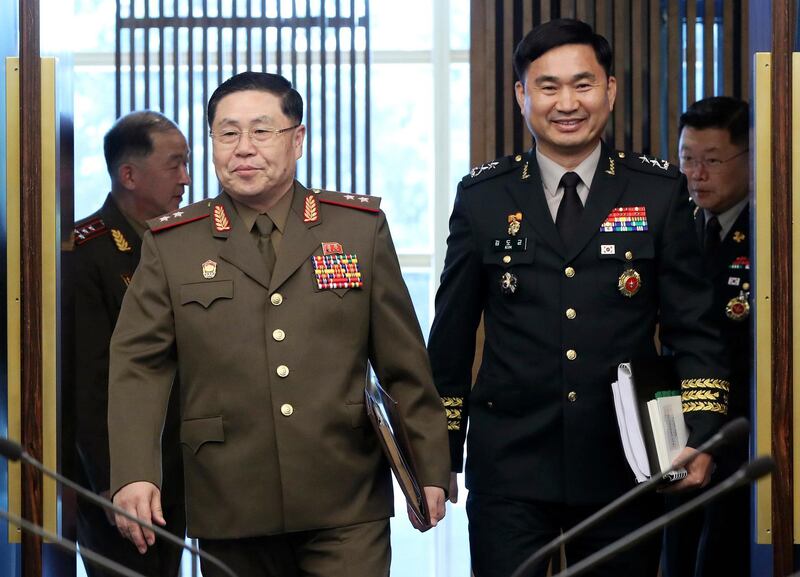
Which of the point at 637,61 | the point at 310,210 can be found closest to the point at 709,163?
the point at 637,61

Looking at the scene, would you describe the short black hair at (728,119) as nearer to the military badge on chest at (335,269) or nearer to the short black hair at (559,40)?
the short black hair at (559,40)

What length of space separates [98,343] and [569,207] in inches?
59.6

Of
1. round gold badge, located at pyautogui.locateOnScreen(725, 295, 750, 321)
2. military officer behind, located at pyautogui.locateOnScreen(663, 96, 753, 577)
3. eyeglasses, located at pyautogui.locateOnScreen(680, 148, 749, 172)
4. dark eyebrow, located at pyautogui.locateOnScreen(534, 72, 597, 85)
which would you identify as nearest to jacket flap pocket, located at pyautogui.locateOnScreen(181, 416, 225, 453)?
dark eyebrow, located at pyautogui.locateOnScreen(534, 72, 597, 85)

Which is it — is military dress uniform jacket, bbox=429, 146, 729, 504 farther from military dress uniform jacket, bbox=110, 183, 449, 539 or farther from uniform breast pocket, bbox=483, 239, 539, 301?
military dress uniform jacket, bbox=110, 183, 449, 539

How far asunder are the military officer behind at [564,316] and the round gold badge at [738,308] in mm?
845

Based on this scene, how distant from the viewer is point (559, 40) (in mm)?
3311

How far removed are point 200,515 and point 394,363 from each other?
21.2 inches

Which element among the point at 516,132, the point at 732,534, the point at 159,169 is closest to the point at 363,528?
the point at 732,534

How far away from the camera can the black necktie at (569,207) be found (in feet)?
10.9

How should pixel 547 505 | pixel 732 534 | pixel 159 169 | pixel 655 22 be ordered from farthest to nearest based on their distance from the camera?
pixel 655 22 → pixel 159 169 → pixel 732 534 → pixel 547 505

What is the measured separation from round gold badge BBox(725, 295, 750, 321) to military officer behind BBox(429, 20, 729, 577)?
84 centimetres

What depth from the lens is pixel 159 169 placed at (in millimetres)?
4426

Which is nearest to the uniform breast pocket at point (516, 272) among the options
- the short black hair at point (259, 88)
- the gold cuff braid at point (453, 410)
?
the gold cuff braid at point (453, 410)

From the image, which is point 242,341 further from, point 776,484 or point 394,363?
point 776,484
